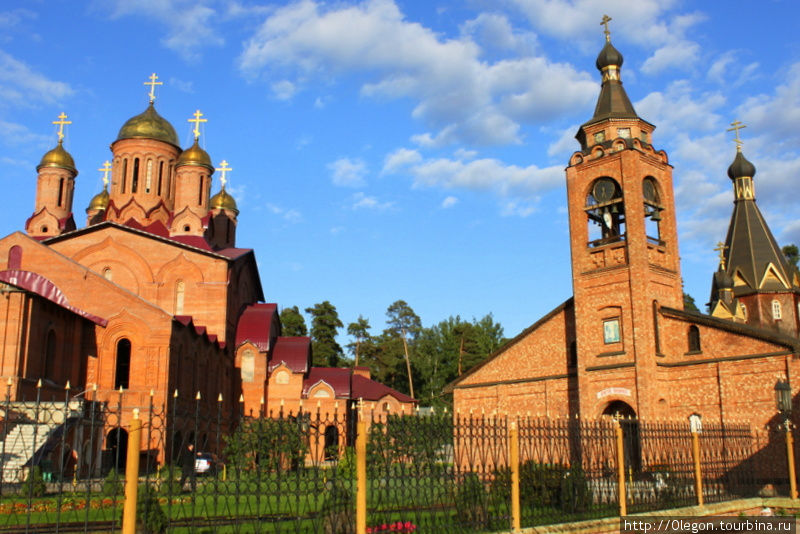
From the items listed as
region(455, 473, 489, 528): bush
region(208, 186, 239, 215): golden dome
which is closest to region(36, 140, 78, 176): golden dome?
region(208, 186, 239, 215): golden dome

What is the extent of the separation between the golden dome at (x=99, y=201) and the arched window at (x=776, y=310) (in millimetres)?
31985

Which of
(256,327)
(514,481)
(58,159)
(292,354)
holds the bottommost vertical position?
(514,481)

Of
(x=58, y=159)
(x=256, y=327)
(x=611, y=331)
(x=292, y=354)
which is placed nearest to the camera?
(x=611, y=331)

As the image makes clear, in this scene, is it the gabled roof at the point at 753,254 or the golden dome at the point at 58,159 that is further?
the gabled roof at the point at 753,254

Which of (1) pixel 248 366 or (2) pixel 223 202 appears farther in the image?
(2) pixel 223 202

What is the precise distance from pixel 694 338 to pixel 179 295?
1835 cm

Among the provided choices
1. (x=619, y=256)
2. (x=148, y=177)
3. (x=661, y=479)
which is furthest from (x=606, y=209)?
(x=148, y=177)

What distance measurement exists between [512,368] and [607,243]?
17.2ft

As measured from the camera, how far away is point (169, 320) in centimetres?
2247

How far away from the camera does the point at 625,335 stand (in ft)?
66.7

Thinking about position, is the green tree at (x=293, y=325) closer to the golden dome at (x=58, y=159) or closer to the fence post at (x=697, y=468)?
the golden dome at (x=58, y=159)

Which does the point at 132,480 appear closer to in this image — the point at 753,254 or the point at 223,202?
the point at 223,202

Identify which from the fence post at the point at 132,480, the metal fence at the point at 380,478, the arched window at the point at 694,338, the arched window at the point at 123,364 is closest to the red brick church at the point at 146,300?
the arched window at the point at 123,364

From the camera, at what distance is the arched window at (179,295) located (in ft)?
90.8
